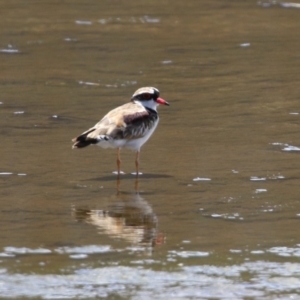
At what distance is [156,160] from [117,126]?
0.55m

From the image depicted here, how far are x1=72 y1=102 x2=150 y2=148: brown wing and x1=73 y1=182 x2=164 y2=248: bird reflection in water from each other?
0.89m

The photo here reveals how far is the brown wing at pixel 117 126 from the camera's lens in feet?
28.3

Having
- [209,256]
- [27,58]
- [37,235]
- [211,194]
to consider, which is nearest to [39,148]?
[211,194]

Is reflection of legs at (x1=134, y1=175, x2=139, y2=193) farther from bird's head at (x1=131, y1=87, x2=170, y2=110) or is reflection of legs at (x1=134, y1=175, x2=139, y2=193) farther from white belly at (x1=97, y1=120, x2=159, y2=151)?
bird's head at (x1=131, y1=87, x2=170, y2=110)

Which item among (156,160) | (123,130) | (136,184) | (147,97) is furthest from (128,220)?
(147,97)

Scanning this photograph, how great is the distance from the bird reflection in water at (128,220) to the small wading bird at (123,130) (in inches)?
35.1

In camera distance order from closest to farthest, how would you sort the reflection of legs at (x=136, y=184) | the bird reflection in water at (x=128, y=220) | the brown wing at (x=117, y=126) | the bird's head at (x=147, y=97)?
the bird reflection in water at (x=128, y=220), the reflection of legs at (x=136, y=184), the brown wing at (x=117, y=126), the bird's head at (x=147, y=97)

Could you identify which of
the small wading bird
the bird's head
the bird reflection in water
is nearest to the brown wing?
the small wading bird

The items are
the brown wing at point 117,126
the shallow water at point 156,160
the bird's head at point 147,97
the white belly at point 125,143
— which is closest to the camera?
the shallow water at point 156,160

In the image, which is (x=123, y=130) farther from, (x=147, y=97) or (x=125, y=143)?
(x=147, y=97)

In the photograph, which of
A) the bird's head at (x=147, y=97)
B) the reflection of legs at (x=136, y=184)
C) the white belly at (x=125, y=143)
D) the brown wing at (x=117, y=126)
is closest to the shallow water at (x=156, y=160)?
the reflection of legs at (x=136, y=184)

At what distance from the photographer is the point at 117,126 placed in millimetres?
8914

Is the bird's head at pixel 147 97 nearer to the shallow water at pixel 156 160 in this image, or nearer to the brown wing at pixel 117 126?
the brown wing at pixel 117 126

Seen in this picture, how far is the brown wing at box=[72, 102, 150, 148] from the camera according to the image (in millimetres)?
8641
